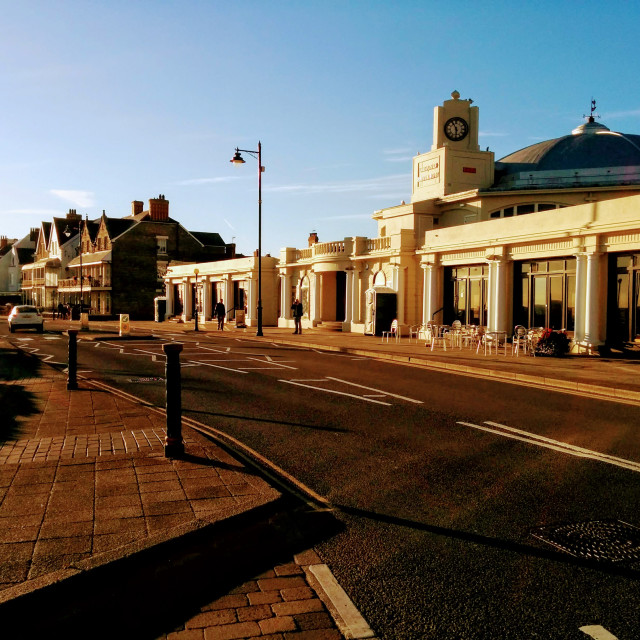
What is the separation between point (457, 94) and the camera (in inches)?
1500

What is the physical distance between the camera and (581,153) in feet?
122

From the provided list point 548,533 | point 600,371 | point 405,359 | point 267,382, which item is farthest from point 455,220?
point 548,533

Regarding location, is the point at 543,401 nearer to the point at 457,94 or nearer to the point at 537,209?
the point at 537,209

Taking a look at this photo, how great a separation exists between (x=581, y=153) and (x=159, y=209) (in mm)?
45694

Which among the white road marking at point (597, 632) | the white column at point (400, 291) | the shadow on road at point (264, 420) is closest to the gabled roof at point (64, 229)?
the white column at point (400, 291)

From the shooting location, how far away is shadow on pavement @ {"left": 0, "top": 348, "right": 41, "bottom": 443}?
8492 mm

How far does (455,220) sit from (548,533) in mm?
31439

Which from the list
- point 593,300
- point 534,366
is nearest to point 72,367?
point 534,366

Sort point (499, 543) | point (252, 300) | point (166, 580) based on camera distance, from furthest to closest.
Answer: point (252, 300) < point (499, 543) < point (166, 580)

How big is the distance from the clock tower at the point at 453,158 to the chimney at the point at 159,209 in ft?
124

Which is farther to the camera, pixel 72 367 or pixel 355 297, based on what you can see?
pixel 355 297

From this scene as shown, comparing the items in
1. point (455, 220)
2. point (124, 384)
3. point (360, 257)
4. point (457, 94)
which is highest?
point (457, 94)

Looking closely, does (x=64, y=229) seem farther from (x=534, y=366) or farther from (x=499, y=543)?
(x=499, y=543)

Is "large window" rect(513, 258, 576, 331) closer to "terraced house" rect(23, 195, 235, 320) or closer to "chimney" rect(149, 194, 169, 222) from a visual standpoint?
"terraced house" rect(23, 195, 235, 320)
